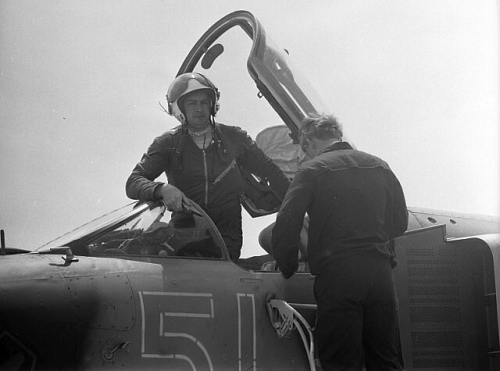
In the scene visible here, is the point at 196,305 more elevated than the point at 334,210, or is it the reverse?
the point at 334,210

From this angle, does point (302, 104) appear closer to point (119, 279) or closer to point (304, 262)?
point (304, 262)

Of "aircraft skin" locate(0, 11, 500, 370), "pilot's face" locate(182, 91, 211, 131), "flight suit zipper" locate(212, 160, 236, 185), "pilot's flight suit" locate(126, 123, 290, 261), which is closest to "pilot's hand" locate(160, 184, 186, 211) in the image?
"aircraft skin" locate(0, 11, 500, 370)

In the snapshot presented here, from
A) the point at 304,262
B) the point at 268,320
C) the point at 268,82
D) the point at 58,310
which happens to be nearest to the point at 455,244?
the point at 304,262

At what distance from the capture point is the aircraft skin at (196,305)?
418 cm

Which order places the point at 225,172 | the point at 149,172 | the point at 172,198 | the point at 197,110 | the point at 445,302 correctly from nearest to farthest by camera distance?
the point at 172,198, the point at 445,302, the point at 149,172, the point at 225,172, the point at 197,110

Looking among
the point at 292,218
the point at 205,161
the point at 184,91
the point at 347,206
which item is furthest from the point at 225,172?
the point at 347,206

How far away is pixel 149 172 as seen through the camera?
5691 mm

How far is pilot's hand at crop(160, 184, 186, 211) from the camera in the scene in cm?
511

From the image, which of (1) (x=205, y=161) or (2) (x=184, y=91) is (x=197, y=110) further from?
(1) (x=205, y=161)

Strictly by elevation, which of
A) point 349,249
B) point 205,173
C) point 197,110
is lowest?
point 349,249

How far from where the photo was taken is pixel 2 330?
160 inches

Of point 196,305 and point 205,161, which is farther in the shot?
point 205,161

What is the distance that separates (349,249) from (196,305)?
100 cm

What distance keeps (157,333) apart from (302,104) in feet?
8.75
